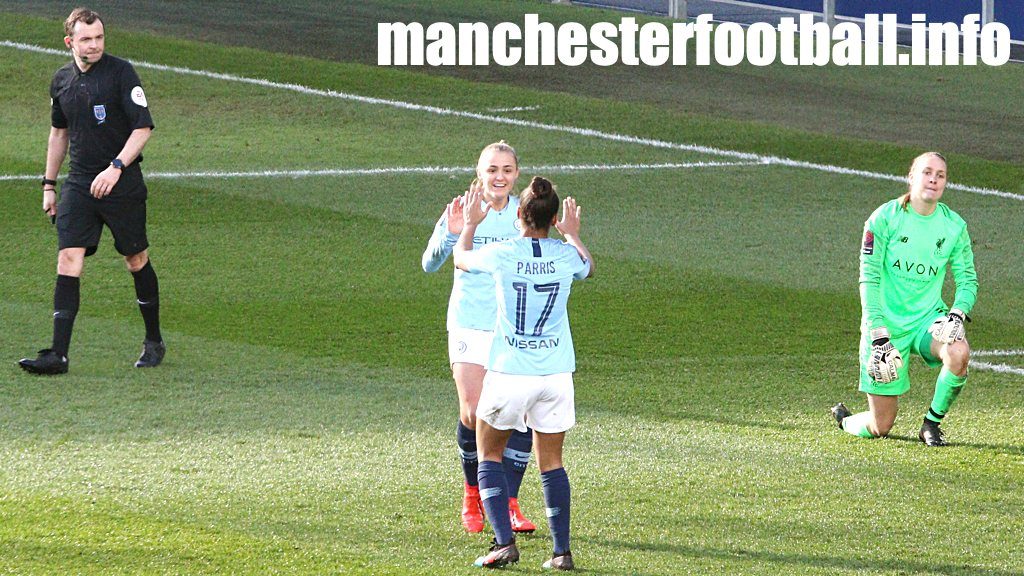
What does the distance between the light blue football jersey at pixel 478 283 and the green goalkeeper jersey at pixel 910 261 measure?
92.4 inches

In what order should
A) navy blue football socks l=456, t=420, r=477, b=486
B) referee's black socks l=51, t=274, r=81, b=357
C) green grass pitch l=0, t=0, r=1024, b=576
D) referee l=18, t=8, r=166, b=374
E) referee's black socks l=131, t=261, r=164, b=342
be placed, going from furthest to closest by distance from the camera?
referee's black socks l=131, t=261, r=164, b=342 → referee's black socks l=51, t=274, r=81, b=357 → referee l=18, t=8, r=166, b=374 → navy blue football socks l=456, t=420, r=477, b=486 → green grass pitch l=0, t=0, r=1024, b=576

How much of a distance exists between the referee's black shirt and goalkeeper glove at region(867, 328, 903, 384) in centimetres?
420

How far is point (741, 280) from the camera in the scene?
12.7 metres

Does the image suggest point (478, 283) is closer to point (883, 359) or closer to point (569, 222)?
point (569, 222)

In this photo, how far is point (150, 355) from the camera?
971 cm

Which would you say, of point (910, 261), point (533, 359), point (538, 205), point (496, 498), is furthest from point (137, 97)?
point (910, 261)

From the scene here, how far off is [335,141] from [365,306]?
23.5 ft

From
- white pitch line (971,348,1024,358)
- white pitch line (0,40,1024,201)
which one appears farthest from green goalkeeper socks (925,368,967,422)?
white pitch line (0,40,1024,201)

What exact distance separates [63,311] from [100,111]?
1.16m

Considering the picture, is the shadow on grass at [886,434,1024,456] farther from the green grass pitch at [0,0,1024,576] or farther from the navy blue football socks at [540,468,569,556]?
the navy blue football socks at [540,468,569,556]

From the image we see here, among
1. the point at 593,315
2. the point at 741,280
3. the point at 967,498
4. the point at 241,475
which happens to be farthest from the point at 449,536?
the point at 741,280

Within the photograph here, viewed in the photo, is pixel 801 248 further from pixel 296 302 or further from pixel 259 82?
pixel 259 82

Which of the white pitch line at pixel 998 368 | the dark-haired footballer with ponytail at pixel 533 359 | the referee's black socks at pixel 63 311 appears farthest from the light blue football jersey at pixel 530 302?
the white pitch line at pixel 998 368

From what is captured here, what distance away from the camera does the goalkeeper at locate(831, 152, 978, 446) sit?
27.1ft
